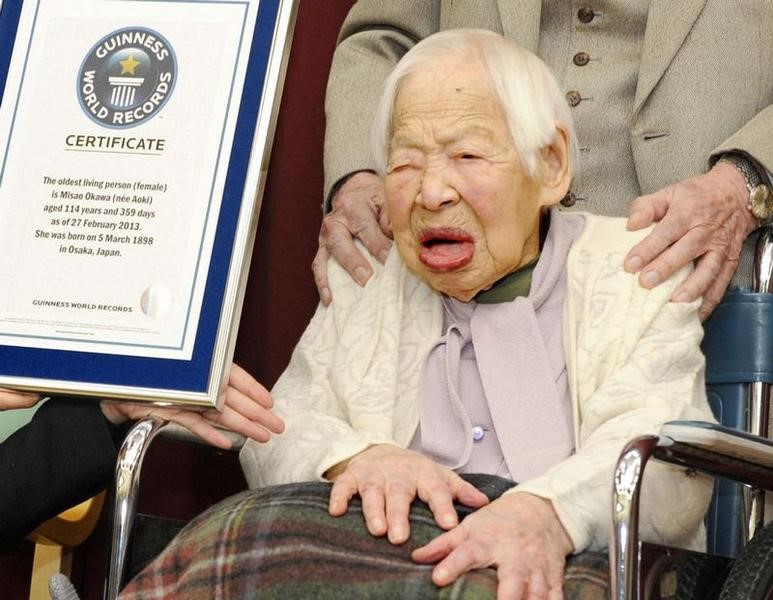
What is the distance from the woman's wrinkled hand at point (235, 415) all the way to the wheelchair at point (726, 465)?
0.59 m

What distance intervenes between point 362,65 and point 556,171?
2.12 ft

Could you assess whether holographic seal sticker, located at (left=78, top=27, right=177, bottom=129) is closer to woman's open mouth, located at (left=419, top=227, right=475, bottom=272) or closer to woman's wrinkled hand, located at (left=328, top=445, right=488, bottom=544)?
woman's open mouth, located at (left=419, top=227, right=475, bottom=272)

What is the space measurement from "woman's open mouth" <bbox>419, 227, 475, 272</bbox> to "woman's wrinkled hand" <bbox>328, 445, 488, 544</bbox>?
12.7 inches

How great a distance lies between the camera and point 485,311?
2053mm

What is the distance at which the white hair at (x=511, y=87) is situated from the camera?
1998mm

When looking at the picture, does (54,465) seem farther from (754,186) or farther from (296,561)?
(754,186)

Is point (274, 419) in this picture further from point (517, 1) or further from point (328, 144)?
point (517, 1)

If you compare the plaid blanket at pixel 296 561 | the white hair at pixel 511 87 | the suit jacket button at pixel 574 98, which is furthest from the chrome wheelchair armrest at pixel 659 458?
the suit jacket button at pixel 574 98

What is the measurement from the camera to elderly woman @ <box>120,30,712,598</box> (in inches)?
68.6

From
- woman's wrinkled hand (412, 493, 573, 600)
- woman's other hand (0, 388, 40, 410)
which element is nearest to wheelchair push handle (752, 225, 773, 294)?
woman's wrinkled hand (412, 493, 573, 600)

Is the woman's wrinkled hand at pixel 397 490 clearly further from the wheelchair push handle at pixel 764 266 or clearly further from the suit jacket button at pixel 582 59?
the suit jacket button at pixel 582 59

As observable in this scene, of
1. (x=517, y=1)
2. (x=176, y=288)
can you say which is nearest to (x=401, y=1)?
(x=517, y=1)

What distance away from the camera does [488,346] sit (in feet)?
6.59

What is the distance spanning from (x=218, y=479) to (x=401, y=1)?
3.99ft
